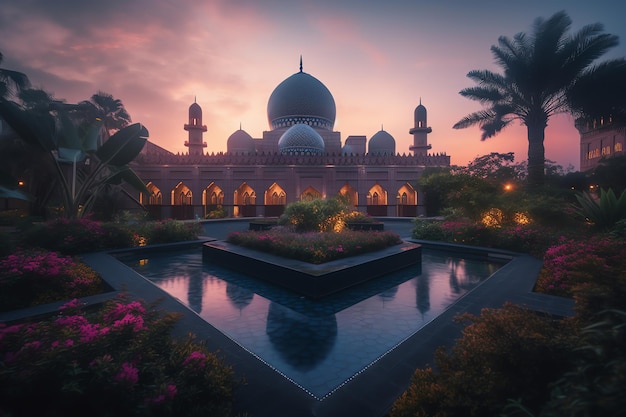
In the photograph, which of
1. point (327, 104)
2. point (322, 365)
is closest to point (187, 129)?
point (327, 104)

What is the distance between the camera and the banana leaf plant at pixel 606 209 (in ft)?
27.7

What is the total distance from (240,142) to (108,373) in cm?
3689

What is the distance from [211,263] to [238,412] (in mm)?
7597

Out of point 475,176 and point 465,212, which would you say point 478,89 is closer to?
point 475,176

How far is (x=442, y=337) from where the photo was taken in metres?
3.74

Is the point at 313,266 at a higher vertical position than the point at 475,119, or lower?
lower

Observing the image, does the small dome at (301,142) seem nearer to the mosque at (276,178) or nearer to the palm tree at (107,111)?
the mosque at (276,178)

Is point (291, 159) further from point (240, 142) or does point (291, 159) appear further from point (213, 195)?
point (240, 142)

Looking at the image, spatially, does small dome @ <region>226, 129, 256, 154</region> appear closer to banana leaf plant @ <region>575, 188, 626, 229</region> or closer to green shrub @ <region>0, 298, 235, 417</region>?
banana leaf plant @ <region>575, 188, 626, 229</region>

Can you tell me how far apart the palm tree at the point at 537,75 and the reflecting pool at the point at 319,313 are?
9952 millimetres

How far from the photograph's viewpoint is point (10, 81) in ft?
64.2

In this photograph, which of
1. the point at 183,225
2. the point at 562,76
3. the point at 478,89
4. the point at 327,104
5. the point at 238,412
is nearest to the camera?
the point at 238,412

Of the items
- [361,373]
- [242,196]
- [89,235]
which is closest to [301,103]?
[242,196]

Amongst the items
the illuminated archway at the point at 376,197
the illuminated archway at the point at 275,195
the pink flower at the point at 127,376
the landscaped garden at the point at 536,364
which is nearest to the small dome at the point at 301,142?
the illuminated archway at the point at 275,195
